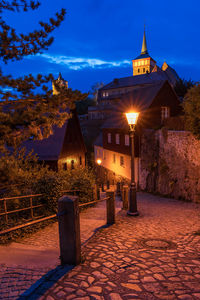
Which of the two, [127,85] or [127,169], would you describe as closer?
[127,169]

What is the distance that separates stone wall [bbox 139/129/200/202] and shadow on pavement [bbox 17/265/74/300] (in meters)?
12.0

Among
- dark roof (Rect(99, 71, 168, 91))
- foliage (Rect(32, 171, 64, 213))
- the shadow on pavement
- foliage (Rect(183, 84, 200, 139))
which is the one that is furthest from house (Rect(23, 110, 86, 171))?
dark roof (Rect(99, 71, 168, 91))

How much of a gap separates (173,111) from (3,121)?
22.6 m

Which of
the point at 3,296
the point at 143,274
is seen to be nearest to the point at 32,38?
the point at 3,296

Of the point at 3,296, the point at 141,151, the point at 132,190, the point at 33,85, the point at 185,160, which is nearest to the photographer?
the point at 3,296

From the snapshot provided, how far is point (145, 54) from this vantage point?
87.7 metres

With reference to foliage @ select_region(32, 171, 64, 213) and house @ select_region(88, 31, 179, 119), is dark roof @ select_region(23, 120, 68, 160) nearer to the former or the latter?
foliage @ select_region(32, 171, 64, 213)

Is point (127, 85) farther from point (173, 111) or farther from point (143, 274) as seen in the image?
point (143, 274)

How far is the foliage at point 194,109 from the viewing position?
13055mm

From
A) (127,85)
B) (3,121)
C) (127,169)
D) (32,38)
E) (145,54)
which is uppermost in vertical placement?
(145,54)

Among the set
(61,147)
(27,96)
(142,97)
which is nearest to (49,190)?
(27,96)

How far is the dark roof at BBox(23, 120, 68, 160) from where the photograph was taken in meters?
19.7

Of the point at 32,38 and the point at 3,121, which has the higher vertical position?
the point at 32,38

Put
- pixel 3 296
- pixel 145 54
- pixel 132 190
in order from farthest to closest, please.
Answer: pixel 145 54 < pixel 132 190 < pixel 3 296
